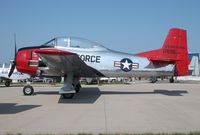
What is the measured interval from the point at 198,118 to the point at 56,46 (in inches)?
308

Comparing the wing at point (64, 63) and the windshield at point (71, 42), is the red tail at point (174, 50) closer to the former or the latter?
the windshield at point (71, 42)

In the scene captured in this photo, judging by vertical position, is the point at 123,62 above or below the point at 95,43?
below

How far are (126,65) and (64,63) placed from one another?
11.7 ft

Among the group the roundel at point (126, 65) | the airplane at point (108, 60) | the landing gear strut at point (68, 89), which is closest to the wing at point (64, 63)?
the airplane at point (108, 60)

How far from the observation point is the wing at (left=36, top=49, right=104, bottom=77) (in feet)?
32.6

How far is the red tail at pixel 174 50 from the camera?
44.9ft

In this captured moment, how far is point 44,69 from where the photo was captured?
40.7 ft

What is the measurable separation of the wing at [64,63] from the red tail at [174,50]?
10.8ft

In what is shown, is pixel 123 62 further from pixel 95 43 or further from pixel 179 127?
pixel 179 127

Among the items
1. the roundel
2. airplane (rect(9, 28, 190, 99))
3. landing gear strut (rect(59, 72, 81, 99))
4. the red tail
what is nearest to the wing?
airplane (rect(9, 28, 190, 99))

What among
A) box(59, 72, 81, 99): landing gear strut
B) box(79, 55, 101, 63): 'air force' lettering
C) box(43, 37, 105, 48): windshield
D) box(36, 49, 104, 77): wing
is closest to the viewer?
box(36, 49, 104, 77): wing

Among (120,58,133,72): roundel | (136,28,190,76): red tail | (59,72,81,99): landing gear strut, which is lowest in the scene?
(59,72,81,99): landing gear strut

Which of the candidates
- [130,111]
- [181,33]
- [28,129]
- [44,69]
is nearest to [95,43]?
[44,69]

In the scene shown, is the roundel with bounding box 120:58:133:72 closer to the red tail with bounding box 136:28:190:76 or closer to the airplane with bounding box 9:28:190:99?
the airplane with bounding box 9:28:190:99
